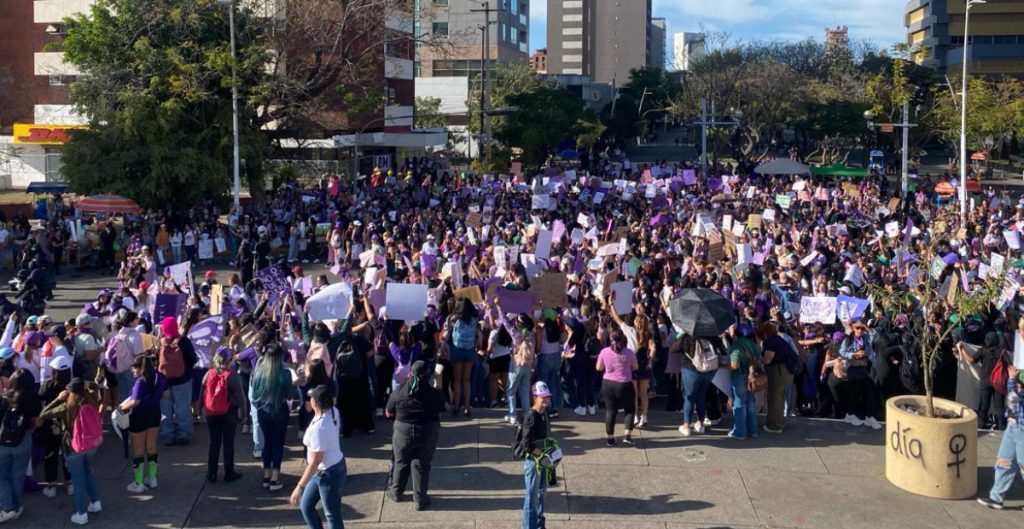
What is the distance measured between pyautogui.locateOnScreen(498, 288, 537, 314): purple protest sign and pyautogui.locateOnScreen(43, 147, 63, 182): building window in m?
43.2

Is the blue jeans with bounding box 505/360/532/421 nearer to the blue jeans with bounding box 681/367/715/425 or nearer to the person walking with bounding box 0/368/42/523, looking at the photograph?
the blue jeans with bounding box 681/367/715/425

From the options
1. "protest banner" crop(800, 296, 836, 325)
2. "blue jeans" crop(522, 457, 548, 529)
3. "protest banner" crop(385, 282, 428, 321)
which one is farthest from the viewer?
"protest banner" crop(800, 296, 836, 325)

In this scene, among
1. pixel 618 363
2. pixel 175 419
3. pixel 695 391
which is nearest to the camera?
pixel 618 363

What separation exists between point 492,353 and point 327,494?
4348 mm

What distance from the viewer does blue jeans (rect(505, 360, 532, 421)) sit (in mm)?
10664

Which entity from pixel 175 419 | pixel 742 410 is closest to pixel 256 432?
pixel 175 419

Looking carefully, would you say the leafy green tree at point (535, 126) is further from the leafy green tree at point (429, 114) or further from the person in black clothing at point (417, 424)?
the person in black clothing at point (417, 424)

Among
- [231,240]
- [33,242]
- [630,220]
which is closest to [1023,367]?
[630,220]

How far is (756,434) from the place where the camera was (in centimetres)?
1086

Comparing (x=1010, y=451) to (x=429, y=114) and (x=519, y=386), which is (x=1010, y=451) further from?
(x=429, y=114)

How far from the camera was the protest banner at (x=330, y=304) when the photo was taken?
428 inches

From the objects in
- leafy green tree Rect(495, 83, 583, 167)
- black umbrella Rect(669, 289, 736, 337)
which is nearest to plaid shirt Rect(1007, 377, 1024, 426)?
black umbrella Rect(669, 289, 736, 337)

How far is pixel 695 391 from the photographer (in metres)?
10.6

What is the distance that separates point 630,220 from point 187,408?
16.5 m
